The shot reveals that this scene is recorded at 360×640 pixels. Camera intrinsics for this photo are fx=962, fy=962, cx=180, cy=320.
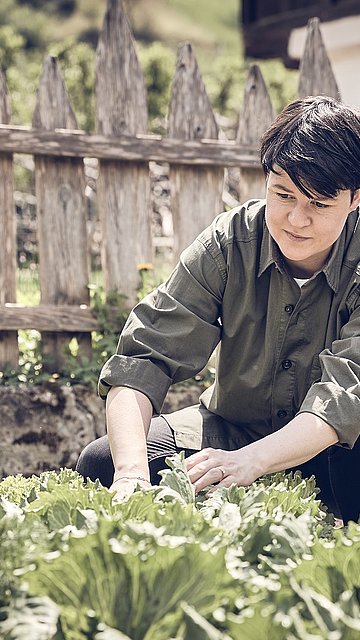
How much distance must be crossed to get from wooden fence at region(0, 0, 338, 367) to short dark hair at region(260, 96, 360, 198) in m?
1.94

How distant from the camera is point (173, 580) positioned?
1388 millimetres

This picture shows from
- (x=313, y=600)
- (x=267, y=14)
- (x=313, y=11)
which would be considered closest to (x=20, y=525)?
(x=313, y=600)

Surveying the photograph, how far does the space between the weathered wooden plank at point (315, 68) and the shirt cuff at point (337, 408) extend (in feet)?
8.85

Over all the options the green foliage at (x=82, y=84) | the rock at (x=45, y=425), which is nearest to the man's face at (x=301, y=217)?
the rock at (x=45, y=425)

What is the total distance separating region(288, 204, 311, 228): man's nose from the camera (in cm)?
228

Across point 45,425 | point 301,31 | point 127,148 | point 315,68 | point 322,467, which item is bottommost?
point 45,425

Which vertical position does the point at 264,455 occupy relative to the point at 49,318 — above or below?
above

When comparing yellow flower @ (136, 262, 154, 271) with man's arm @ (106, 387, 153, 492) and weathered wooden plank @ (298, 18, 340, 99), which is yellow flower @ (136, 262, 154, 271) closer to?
weathered wooden plank @ (298, 18, 340, 99)

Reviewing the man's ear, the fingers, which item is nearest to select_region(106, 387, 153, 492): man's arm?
the fingers

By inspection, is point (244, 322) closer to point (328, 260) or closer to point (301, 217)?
point (328, 260)

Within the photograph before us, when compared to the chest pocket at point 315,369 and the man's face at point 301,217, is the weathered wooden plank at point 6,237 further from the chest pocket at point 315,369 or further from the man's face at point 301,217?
the man's face at point 301,217

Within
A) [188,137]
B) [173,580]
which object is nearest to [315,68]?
[188,137]

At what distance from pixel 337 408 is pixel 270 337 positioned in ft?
1.45

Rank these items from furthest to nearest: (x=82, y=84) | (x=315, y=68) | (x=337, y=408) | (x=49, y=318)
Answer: (x=82, y=84) < (x=315, y=68) < (x=49, y=318) < (x=337, y=408)
